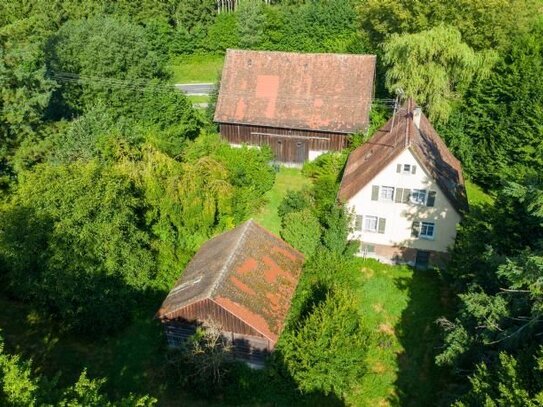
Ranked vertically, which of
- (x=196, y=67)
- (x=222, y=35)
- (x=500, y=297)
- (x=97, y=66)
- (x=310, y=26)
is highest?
(x=310, y=26)

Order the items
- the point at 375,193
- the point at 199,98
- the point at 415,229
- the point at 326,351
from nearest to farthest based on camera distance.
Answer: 1. the point at 326,351
2. the point at 375,193
3. the point at 415,229
4. the point at 199,98

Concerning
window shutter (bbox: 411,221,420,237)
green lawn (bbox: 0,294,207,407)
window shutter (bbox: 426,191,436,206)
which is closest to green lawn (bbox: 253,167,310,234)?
window shutter (bbox: 411,221,420,237)

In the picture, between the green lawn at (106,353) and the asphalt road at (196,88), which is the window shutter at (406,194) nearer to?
the green lawn at (106,353)

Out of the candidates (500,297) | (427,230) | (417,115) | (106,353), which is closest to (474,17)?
(417,115)

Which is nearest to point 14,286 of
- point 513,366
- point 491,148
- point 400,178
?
point 400,178

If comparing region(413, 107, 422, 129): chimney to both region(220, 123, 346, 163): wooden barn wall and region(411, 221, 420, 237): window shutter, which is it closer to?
region(411, 221, 420, 237): window shutter

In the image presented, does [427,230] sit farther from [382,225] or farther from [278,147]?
[278,147]
